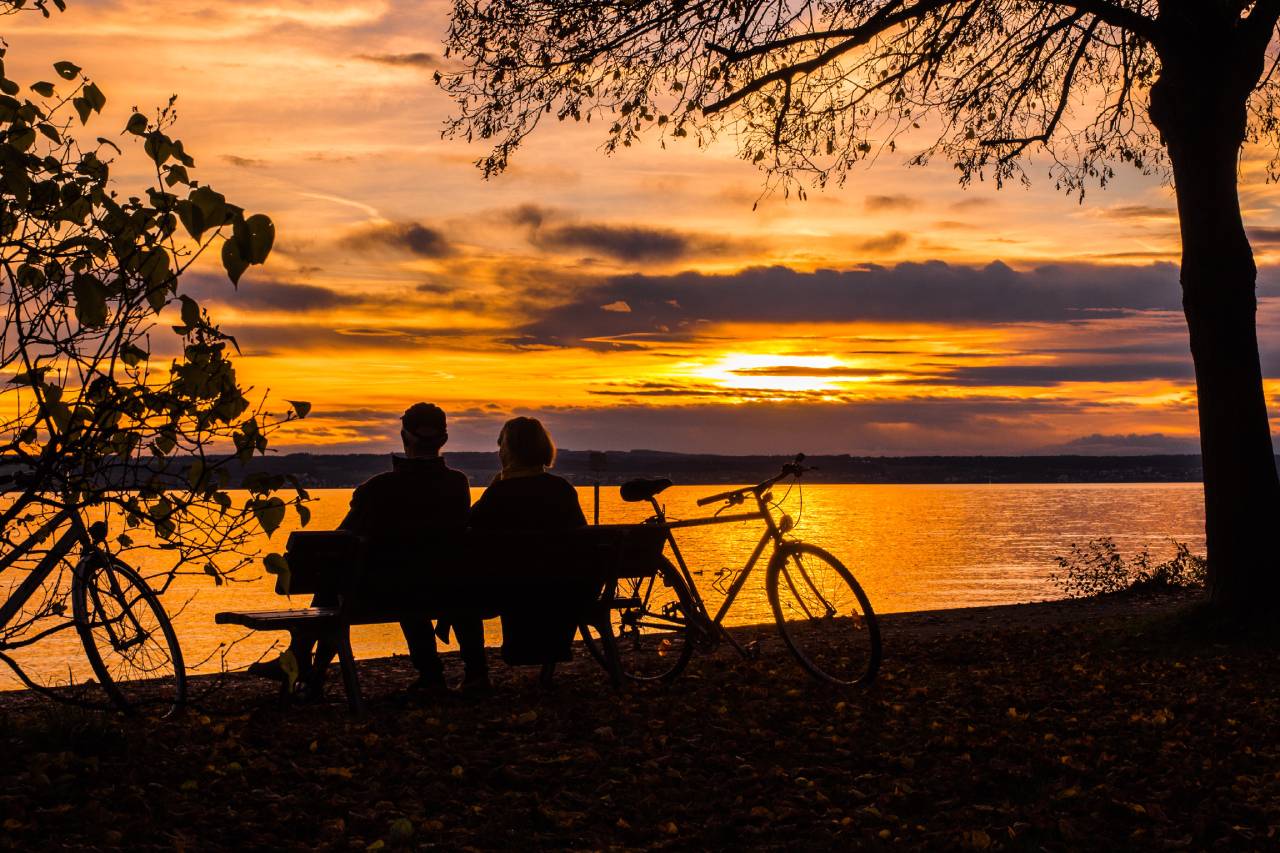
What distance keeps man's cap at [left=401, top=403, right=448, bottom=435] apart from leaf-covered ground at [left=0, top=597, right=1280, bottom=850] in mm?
1760

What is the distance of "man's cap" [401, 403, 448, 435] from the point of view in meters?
8.52

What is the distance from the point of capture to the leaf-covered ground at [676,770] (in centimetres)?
564

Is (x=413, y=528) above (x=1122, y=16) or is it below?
below

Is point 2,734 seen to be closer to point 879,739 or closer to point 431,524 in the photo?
point 431,524

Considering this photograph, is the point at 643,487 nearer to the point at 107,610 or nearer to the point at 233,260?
the point at 107,610

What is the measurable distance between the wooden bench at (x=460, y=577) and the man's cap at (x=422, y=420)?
758mm

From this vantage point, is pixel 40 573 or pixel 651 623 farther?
pixel 651 623

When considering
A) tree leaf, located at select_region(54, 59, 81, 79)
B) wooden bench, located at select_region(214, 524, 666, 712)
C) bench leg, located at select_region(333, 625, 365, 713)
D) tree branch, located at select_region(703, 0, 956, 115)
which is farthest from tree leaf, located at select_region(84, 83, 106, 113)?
tree branch, located at select_region(703, 0, 956, 115)

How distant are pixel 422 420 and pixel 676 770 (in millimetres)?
3058

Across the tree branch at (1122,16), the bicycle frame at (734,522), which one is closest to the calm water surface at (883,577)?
the bicycle frame at (734,522)

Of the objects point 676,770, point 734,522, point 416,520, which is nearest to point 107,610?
point 416,520

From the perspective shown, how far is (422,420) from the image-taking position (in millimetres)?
8539

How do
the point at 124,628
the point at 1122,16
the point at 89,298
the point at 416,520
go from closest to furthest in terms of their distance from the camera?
the point at 89,298, the point at 124,628, the point at 416,520, the point at 1122,16

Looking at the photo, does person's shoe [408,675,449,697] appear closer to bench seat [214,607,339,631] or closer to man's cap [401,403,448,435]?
bench seat [214,607,339,631]
